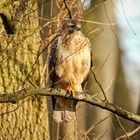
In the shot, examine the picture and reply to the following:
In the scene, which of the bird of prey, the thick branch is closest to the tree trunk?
the bird of prey

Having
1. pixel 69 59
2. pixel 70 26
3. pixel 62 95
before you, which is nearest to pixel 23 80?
pixel 69 59

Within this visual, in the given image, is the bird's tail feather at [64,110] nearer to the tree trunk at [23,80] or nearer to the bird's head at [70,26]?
the tree trunk at [23,80]

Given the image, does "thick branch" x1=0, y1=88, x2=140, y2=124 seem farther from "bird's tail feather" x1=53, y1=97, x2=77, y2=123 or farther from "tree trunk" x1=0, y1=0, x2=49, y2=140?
"bird's tail feather" x1=53, y1=97, x2=77, y2=123

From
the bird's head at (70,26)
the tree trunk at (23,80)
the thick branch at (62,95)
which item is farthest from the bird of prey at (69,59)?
the thick branch at (62,95)

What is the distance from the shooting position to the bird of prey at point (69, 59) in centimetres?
562

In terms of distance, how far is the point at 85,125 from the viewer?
8.43m

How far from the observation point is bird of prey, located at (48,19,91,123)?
562 centimetres

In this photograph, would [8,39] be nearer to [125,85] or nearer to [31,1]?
[31,1]

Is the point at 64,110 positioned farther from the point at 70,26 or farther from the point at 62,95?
the point at 62,95

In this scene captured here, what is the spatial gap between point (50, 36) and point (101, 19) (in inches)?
110

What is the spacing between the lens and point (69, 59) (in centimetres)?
566

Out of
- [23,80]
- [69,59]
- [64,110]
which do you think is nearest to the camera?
[23,80]

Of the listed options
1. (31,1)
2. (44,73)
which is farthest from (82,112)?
(31,1)

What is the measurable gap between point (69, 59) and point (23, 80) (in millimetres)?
476
